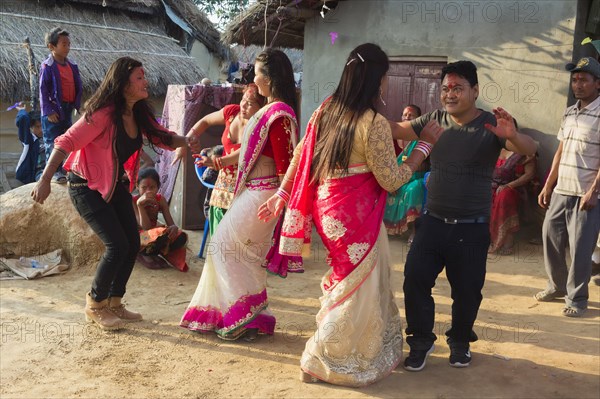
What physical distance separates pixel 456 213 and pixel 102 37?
443 inches

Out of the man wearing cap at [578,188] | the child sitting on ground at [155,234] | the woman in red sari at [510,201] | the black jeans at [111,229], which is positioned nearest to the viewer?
the black jeans at [111,229]

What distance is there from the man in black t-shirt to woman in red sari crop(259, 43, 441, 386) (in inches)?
9.3

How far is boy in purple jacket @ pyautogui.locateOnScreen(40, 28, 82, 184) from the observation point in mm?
6730

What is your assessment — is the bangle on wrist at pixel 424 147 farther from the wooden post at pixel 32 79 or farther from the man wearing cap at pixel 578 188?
the wooden post at pixel 32 79

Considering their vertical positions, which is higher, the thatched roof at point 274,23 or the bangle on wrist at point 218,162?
the thatched roof at point 274,23

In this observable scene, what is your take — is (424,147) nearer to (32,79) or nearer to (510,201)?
(510,201)

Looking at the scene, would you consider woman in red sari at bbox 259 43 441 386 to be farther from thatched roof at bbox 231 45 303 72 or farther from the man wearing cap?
thatched roof at bbox 231 45 303 72

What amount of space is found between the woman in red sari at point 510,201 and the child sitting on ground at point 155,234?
3.53 meters

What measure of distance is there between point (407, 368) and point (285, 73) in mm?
2043

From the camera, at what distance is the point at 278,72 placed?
161 inches

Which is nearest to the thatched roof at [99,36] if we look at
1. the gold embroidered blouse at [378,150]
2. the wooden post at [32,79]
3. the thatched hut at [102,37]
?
the thatched hut at [102,37]

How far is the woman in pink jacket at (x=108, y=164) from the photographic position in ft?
13.6

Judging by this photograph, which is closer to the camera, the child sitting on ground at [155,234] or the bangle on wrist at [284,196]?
the bangle on wrist at [284,196]

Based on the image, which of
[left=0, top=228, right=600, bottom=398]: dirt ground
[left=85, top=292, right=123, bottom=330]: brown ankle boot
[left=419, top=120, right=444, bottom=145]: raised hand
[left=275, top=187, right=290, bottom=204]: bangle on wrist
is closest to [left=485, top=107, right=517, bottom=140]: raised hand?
[left=419, top=120, right=444, bottom=145]: raised hand
